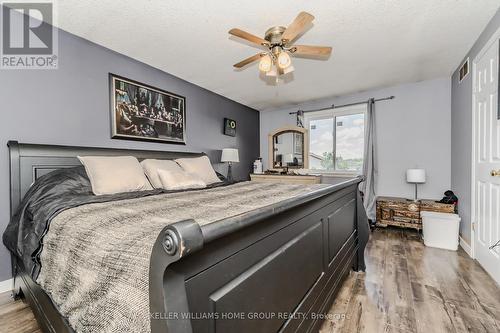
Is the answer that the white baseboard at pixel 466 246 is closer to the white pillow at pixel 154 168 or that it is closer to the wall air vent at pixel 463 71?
the wall air vent at pixel 463 71

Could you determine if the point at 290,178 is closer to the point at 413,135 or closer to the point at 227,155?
the point at 227,155

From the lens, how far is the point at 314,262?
4.53 ft

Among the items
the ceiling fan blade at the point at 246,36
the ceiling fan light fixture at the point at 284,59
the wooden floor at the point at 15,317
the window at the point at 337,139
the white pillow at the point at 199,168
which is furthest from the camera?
the window at the point at 337,139

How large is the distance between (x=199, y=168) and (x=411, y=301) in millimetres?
2509

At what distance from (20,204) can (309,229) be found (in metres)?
2.28

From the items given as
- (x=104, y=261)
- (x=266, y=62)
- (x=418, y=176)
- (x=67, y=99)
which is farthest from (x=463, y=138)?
(x=67, y=99)

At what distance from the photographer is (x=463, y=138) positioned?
2.90 meters

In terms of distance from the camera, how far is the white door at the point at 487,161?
206 centimetres

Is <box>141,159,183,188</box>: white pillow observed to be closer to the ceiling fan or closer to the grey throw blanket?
the grey throw blanket

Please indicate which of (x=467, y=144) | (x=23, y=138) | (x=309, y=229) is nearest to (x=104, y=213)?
(x=309, y=229)

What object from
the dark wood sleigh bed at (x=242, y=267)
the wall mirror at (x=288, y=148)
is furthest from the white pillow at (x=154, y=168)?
the wall mirror at (x=288, y=148)

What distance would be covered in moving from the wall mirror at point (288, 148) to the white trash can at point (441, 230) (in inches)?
93.5

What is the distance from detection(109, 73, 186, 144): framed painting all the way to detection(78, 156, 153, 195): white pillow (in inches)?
25.5

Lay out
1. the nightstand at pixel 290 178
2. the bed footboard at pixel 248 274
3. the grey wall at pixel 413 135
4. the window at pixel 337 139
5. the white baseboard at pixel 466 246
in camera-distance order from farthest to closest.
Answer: the window at pixel 337 139 < the nightstand at pixel 290 178 < the grey wall at pixel 413 135 < the white baseboard at pixel 466 246 < the bed footboard at pixel 248 274
